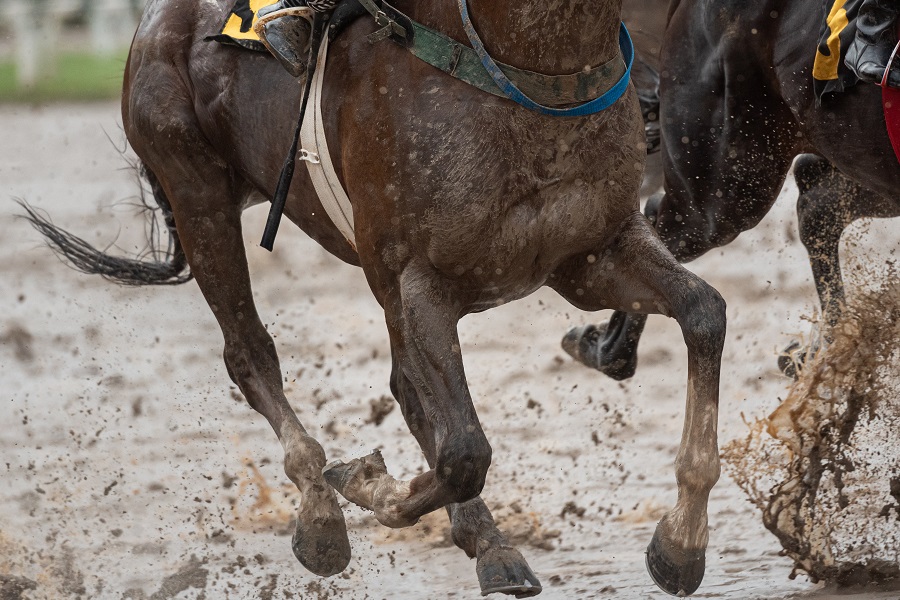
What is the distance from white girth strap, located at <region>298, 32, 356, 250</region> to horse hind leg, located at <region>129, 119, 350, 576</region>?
697 millimetres

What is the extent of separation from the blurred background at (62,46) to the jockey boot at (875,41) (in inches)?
459

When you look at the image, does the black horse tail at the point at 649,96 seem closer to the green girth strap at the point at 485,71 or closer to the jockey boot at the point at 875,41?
the jockey boot at the point at 875,41

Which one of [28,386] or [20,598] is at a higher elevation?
Answer: [28,386]

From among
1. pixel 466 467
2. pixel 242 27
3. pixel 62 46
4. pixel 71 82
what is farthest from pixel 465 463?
→ pixel 62 46

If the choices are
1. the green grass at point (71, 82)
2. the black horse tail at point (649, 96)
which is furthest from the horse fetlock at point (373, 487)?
the green grass at point (71, 82)

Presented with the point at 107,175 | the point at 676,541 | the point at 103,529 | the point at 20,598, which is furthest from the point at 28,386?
the point at 107,175

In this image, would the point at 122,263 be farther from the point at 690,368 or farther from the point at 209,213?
the point at 690,368

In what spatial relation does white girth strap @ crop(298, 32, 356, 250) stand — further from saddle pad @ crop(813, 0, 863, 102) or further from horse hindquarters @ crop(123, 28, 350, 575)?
saddle pad @ crop(813, 0, 863, 102)

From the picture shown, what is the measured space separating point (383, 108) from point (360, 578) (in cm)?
186

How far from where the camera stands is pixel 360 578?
14.5ft

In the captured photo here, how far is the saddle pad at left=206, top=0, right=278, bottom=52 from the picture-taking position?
3.64 metres

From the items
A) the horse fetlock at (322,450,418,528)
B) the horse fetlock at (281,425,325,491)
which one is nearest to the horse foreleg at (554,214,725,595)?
the horse fetlock at (322,450,418,528)

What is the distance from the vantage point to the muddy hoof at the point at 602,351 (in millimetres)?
4742

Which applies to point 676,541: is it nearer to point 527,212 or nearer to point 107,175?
point 527,212
